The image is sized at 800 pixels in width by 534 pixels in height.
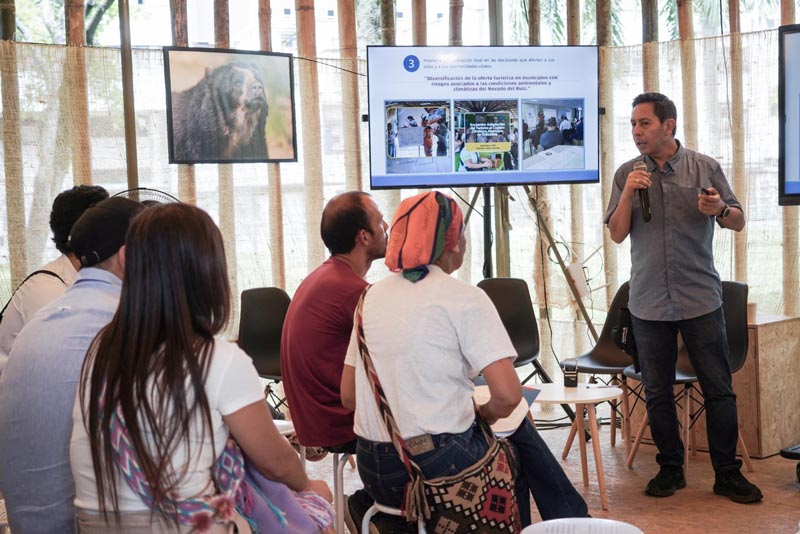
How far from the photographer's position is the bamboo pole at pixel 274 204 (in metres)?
5.22

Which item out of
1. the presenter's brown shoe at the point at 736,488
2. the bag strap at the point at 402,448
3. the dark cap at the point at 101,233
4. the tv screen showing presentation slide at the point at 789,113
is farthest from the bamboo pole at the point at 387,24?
the dark cap at the point at 101,233

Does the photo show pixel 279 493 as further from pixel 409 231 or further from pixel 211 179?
pixel 211 179

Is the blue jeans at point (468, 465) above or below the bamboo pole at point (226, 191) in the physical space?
below

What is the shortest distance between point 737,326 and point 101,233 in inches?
127

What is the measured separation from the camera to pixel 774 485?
4195 mm

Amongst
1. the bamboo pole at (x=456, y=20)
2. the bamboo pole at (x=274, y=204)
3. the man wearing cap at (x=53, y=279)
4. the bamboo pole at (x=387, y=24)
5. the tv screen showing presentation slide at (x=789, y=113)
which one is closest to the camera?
the man wearing cap at (x=53, y=279)

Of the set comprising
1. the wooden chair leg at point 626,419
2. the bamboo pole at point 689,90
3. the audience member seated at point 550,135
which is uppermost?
the bamboo pole at point 689,90

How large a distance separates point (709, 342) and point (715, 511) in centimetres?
Answer: 70

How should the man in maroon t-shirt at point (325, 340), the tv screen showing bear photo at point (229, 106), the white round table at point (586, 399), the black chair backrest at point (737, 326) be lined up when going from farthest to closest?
the tv screen showing bear photo at point (229, 106), the black chair backrest at point (737, 326), the white round table at point (586, 399), the man in maroon t-shirt at point (325, 340)

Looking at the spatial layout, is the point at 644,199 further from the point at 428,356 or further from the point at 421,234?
the point at 428,356

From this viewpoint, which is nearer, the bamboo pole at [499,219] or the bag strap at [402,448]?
the bag strap at [402,448]

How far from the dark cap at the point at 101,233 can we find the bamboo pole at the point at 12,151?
2.72 meters

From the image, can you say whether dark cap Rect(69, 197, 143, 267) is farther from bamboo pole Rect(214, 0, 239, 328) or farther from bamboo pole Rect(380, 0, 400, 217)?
bamboo pole Rect(380, 0, 400, 217)

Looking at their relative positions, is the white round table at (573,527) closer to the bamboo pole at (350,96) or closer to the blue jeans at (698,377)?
the blue jeans at (698,377)
